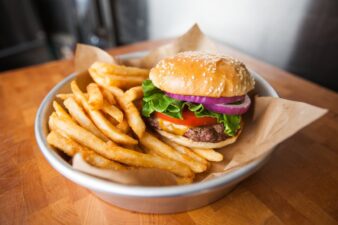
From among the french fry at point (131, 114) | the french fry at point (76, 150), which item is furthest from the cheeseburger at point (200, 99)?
the french fry at point (76, 150)

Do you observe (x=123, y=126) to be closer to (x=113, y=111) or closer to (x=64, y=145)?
(x=113, y=111)

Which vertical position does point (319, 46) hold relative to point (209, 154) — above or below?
above

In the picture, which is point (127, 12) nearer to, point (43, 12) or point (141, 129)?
point (43, 12)

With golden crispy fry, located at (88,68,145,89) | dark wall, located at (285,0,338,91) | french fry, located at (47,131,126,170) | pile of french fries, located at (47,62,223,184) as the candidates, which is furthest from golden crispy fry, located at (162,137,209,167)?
dark wall, located at (285,0,338,91)

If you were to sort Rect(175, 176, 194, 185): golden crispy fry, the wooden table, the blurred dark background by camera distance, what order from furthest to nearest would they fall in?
the blurred dark background
Rect(175, 176, 194, 185): golden crispy fry
the wooden table

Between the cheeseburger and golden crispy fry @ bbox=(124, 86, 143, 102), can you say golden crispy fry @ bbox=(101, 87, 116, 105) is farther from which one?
the cheeseburger

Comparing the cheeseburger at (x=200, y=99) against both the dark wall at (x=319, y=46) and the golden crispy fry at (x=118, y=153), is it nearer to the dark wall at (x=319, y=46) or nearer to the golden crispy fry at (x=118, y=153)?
the golden crispy fry at (x=118, y=153)

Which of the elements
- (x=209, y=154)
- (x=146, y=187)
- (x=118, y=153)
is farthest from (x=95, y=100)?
(x=209, y=154)
